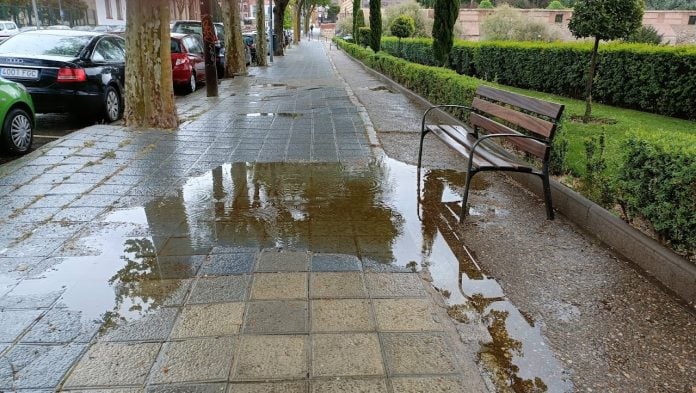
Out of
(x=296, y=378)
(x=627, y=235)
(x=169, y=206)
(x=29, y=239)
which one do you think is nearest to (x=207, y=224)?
(x=169, y=206)

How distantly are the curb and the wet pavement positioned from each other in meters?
0.10

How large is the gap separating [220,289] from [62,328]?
35.4 inches

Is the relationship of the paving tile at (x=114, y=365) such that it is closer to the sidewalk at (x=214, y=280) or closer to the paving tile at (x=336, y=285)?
the sidewalk at (x=214, y=280)

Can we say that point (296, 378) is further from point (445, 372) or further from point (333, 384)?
point (445, 372)

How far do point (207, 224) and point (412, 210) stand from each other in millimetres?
1886

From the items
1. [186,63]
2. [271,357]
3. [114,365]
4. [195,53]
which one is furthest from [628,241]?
[195,53]

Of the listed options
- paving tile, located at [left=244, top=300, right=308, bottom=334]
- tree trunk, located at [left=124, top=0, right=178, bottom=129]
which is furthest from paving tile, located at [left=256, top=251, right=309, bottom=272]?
tree trunk, located at [left=124, top=0, right=178, bottom=129]

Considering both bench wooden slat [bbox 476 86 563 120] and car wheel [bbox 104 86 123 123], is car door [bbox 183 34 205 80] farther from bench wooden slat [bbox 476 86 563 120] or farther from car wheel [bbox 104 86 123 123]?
bench wooden slat [bbox 476 86 563 120]

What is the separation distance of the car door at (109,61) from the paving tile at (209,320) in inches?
268

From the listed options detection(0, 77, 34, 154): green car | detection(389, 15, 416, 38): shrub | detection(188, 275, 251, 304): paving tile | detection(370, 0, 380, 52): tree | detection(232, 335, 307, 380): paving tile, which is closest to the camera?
detection(232, 335, 307, 380): paving tile

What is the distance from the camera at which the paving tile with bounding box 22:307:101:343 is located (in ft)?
9.00

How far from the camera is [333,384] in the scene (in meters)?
2.42

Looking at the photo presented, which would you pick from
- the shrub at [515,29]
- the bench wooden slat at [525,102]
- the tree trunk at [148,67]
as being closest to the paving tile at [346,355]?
the bench wooden slat at [525,102]

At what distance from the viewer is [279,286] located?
3.32 meters
